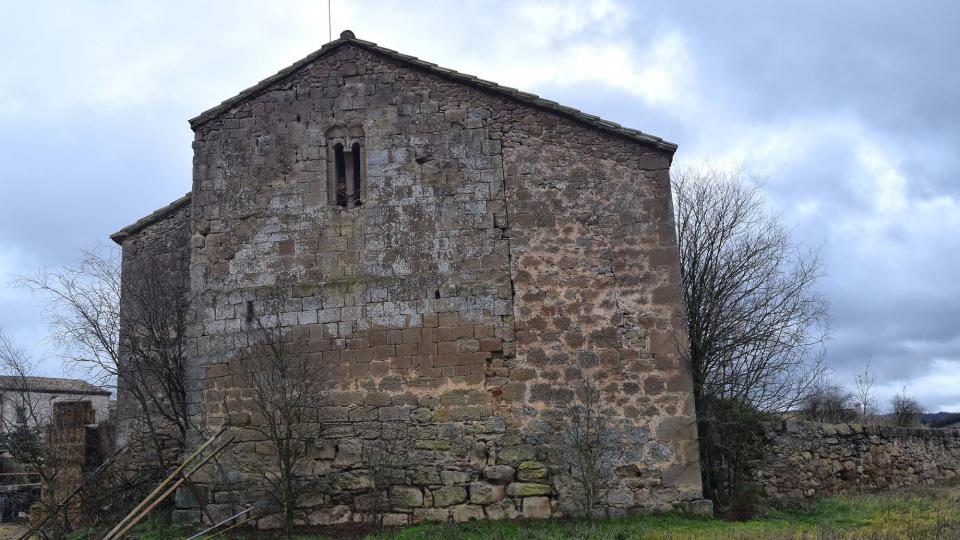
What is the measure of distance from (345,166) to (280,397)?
11.9ft

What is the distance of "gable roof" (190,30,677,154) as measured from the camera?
1216 centimetres

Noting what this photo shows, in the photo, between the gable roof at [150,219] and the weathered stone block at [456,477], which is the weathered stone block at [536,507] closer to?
the weathered stone block at [456,477]

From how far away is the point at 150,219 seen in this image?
1464 centimetres

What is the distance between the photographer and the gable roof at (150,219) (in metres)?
14.5

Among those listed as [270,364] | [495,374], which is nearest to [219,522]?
[270,364]

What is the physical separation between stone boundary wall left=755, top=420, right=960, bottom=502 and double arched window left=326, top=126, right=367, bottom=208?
25.1 ft

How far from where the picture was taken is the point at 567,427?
11406 millimetres

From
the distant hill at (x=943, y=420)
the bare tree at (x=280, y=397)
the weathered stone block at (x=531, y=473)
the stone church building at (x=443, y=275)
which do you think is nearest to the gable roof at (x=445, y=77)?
the stone church building at (x=443, y=275)

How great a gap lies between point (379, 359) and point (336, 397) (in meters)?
0.82

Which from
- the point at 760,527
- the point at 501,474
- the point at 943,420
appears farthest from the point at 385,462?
the point at 943,420

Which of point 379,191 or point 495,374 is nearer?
point 495,374

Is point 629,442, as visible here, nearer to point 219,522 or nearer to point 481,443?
point 481,443

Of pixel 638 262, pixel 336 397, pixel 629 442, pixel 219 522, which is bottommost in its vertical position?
pixel 219 522

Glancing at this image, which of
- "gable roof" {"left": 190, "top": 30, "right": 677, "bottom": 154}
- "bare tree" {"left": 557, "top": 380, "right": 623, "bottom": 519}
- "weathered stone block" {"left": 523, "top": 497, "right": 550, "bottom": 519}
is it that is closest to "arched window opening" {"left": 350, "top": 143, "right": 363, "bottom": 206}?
"gable roof" {"left": 190, "top": 30, "right": 677, "bottom": 154}
